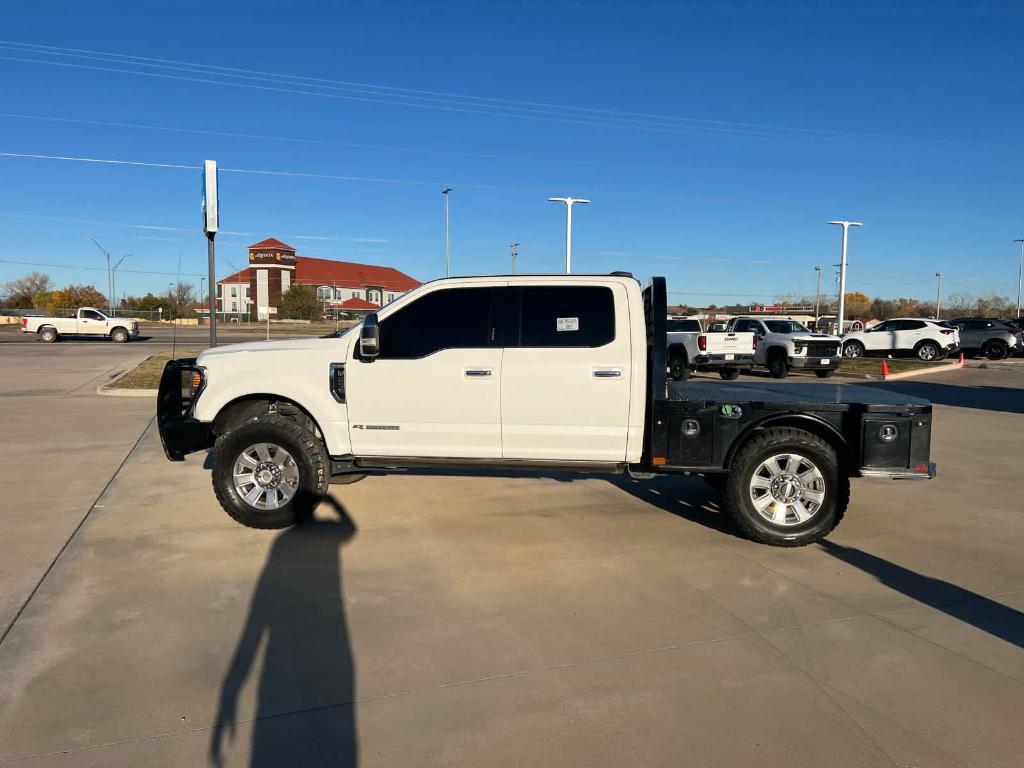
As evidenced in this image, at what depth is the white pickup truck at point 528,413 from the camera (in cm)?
584

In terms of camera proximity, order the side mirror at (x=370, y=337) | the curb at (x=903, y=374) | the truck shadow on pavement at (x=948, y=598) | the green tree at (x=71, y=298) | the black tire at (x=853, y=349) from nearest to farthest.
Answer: the truck shadow on pavement at (x=948, y=598), the side mirror at (x=370, y=337), the curb at (x=903, y=374), the black tire at (x=853, y=349), the green tree at (x=71, y=298)

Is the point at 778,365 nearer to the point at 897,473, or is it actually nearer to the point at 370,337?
the point at 897,473

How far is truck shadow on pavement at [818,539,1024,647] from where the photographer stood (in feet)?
14.4

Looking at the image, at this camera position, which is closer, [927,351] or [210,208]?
[210,208]

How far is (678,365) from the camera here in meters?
21.1

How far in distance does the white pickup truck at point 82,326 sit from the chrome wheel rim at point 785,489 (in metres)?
38.6

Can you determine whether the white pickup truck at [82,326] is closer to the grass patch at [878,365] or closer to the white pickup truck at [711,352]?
the white pickup truck at [711,352]

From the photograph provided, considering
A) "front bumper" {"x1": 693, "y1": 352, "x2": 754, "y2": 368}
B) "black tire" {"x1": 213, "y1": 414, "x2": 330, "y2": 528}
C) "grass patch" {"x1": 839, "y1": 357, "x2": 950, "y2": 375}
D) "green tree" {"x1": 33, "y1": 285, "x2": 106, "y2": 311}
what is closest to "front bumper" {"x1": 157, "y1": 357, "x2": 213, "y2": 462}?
"black tire" {"x1": 213, "y1": 414, "x2": 330, "y2": 528}

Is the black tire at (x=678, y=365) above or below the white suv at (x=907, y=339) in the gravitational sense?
below

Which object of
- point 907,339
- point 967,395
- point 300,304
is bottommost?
point 967,395

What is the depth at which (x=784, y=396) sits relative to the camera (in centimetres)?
625

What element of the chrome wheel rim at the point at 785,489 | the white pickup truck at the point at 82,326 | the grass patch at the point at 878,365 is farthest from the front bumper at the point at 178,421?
the white pickup truck at the point at 82,326

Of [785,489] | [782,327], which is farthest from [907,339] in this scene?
[785,489]

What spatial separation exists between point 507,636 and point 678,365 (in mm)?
17610
